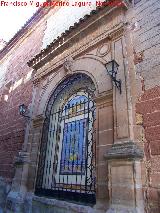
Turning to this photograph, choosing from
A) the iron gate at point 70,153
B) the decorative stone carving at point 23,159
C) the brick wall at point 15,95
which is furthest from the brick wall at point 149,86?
the brick wall at point 15,95

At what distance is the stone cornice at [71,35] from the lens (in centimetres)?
467

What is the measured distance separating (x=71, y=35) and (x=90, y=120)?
89.6 inches

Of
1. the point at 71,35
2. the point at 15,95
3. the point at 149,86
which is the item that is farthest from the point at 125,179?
the point at 15,95

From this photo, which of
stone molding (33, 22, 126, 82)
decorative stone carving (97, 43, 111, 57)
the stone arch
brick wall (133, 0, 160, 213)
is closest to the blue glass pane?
the stone arch

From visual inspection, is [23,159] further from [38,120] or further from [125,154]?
[125,154]

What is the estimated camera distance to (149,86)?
337 centimetres

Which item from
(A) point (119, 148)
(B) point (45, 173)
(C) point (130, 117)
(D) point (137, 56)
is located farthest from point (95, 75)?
(B) point (45, 173)

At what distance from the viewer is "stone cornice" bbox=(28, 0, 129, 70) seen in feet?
15.3

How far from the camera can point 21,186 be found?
5250 mm

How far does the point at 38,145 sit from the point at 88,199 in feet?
6.70

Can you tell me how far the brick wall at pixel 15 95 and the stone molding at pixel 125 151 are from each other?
3.44m

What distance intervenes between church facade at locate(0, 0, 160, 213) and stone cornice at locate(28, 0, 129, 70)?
0.02 meters

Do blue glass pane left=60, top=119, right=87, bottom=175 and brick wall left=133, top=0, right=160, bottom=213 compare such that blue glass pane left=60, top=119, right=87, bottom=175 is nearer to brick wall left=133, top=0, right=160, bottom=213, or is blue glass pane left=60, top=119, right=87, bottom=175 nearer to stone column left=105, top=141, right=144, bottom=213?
stone column left=105, top=141, right=144, bottom=213

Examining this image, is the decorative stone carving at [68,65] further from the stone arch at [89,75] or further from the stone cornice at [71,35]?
the stone cornice at [71,35]
